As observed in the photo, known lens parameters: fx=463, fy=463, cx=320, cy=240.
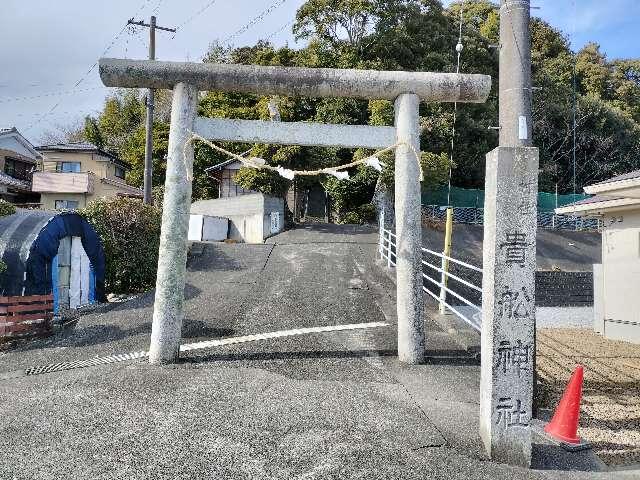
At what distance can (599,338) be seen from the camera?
436 inches

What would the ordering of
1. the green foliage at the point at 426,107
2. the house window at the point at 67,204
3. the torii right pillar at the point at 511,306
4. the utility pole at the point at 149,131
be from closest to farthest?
the torii right pillar at the point at 511,306 → the utility pole at the point at 149,131 → the green foliage at the point at 426,107 → the house window at the point at 67,204

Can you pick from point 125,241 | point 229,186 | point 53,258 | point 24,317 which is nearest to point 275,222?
point 229,186

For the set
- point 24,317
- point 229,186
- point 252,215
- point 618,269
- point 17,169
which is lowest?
point 24,317

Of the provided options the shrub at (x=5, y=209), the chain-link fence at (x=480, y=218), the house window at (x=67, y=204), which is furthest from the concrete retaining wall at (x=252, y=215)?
the house window at (x=67, y=204)

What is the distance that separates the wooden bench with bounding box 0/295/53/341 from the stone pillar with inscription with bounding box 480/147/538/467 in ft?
25.2

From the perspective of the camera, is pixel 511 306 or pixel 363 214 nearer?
pixel 511 306

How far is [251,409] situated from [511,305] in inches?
98.2

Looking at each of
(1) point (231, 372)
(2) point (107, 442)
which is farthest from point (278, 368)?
(2) point (107, 442)

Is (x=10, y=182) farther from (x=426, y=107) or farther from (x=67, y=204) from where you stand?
(x=426, y=107)

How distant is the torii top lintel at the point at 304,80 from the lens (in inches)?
225

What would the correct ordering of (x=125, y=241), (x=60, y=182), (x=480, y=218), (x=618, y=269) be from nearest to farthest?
1. (x=618, y=269)
2. (x=125, y=241)
3. (x=60, y=182)
4. (x=480, y=218)

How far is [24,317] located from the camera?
815 cm

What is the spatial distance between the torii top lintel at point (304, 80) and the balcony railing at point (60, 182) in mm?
24835

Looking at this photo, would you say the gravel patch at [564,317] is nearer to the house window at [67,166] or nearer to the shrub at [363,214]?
the shrub at [363,214]
